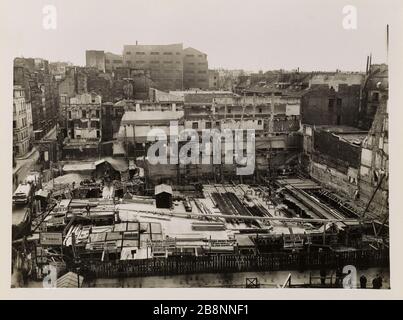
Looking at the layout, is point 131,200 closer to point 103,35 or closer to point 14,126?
point 14,126

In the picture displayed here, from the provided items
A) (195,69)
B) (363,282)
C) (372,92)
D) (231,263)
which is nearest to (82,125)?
(195,69)

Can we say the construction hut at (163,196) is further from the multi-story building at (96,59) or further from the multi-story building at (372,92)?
the multi-story building at (372,92)

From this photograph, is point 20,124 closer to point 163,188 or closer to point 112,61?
point 112,61

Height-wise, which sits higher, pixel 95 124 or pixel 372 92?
pixel 372 92

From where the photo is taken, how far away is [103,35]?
4.53 meters

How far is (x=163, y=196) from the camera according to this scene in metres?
4.80

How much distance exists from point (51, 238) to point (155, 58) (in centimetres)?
207

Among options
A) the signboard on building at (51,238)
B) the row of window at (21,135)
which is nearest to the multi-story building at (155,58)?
the row of window at (21,135)

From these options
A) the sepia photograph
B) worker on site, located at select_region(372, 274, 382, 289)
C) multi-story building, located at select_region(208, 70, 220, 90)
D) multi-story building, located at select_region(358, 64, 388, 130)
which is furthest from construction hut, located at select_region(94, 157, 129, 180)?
worker on site, located at select_region(372, 274, 382, 289)

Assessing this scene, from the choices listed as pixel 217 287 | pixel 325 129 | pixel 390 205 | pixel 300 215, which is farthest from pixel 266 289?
pixel 325 129

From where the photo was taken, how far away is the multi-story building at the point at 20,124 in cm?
452

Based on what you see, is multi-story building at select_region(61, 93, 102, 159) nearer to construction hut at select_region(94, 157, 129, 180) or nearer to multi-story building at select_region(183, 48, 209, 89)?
construction hut at select_region(94, 157, 129, 180)

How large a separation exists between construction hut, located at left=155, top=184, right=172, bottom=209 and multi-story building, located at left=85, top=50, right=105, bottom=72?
4.40ft
